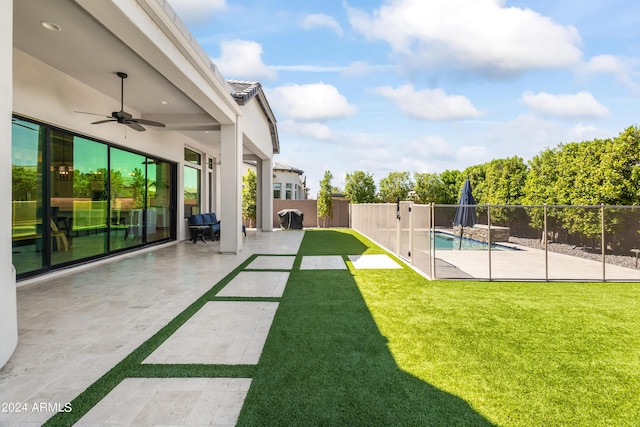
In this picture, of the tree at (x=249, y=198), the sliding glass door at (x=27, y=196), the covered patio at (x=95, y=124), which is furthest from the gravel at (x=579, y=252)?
the tree at (x=249, y=198)

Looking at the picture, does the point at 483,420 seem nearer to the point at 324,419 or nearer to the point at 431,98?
the point at 324,419

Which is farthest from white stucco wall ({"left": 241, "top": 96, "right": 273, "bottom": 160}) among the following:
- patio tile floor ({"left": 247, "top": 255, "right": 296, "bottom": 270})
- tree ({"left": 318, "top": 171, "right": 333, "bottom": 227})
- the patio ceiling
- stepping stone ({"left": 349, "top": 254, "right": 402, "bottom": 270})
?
stepping stone ({"left": 349, "top": 254, "right": 402, "bottom": 270})

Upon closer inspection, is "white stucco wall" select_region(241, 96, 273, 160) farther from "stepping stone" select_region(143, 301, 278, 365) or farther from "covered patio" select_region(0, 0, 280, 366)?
"stepping stone" select_region(143, 301, 278, 365)

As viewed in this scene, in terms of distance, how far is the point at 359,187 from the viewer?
21.3 m

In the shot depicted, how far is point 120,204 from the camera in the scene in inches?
332

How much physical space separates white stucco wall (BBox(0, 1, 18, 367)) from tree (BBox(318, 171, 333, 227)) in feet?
57.2

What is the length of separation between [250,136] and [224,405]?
10.2 m

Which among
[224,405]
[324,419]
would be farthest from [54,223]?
[324,419]

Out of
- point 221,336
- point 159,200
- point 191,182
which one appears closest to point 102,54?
→ point 221,336

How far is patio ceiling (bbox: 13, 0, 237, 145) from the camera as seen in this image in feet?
13.3

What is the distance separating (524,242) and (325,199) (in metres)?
11.5

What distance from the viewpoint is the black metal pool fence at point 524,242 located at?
21.1 feet

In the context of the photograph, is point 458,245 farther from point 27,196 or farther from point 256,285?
point 27,196

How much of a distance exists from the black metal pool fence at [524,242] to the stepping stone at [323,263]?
165 centimetres
